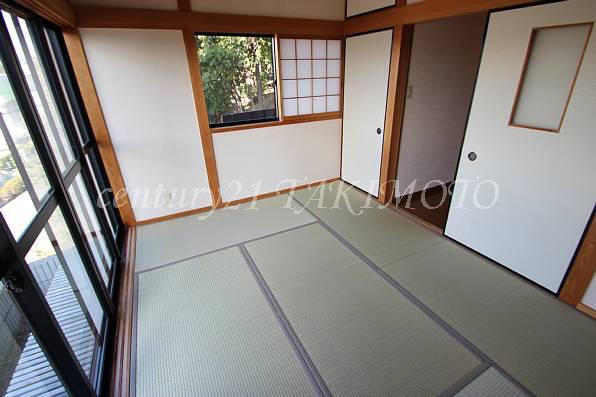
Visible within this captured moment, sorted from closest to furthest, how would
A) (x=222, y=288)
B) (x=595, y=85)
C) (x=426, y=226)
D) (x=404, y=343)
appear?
(x=595, y=85) → (x=404, y=343) → (x=222, y=288) → (x=426, y=226)

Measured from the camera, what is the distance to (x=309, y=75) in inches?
146

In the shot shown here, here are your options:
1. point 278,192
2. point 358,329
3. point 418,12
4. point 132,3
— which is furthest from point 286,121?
point 358,329

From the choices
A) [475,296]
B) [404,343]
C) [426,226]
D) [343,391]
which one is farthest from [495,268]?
[343,391]

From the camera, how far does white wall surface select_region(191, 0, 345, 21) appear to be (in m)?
2.90

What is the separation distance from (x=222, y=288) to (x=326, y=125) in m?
Answer: 2.66

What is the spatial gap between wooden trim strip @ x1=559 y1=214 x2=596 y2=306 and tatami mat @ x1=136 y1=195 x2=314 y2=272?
2.19 m

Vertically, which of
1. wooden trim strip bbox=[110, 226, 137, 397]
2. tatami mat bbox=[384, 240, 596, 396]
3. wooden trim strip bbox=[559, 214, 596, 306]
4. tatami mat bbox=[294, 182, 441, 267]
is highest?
wooden trim strip bbox=[559, 214, 596, 306]

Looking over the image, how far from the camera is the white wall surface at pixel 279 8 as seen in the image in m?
2.90

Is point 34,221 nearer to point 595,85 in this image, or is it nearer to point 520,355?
point 520,355

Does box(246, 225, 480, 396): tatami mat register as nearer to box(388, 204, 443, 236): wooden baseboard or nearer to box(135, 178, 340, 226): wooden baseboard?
box(388, 204, 443, 236): wooden baseboard

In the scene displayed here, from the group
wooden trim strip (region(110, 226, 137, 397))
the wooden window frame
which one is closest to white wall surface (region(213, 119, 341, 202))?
wooden trim strip (region(110, 226, 137, 397))

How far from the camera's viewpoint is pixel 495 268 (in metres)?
2.35

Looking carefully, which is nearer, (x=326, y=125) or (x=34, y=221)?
(x=34, y=221)

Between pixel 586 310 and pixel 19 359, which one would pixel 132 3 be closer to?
pixel 19 359
